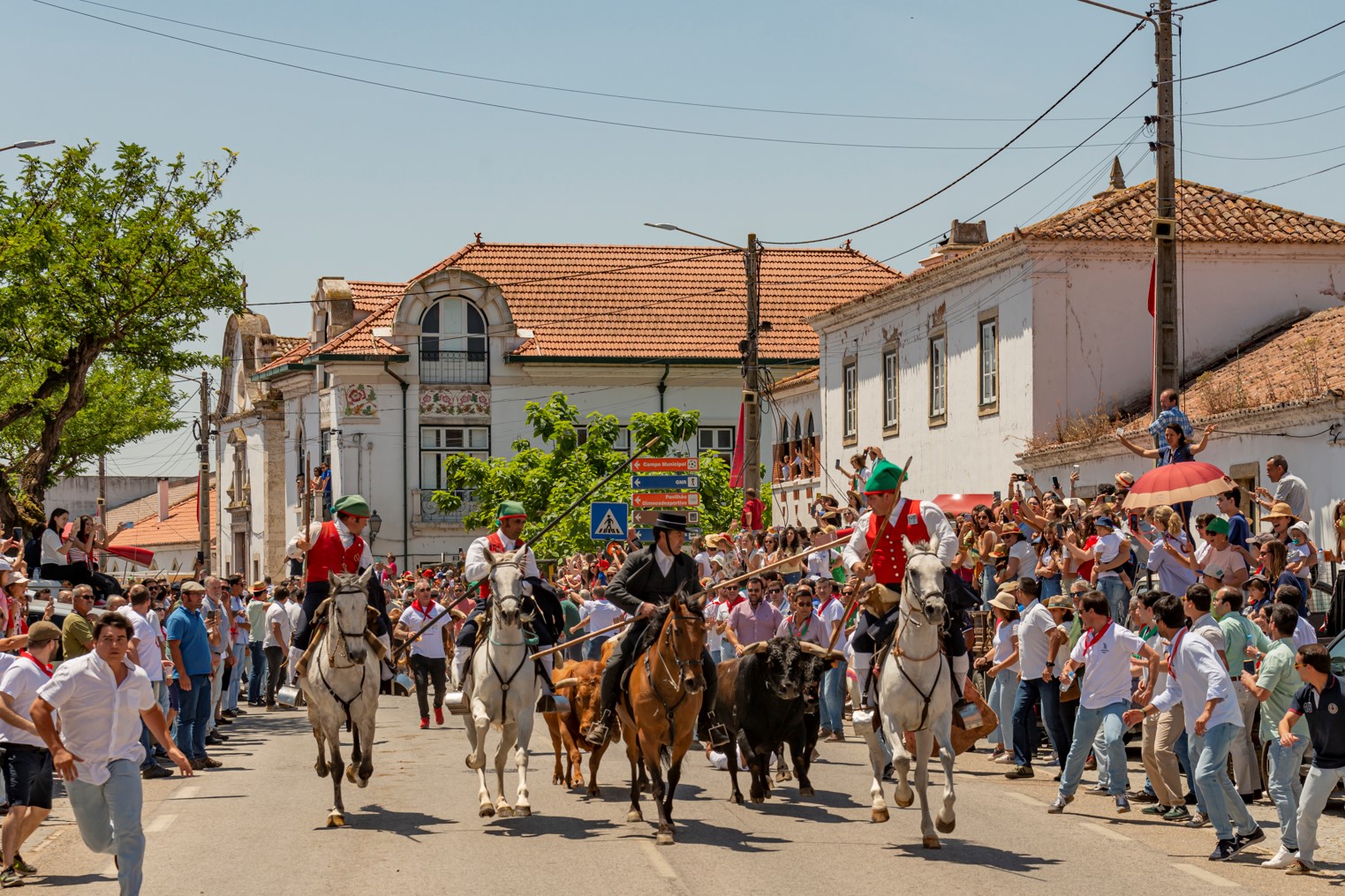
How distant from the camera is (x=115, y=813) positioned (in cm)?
1045

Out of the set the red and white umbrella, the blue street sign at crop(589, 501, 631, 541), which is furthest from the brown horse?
the blue street sign at crop(589, 501, 631, 541)

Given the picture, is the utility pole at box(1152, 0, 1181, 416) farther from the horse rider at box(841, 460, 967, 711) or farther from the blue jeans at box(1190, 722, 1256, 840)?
the blue jeans at box(1190, 722, 1256, 840)

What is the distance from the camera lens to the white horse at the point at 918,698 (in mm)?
13328

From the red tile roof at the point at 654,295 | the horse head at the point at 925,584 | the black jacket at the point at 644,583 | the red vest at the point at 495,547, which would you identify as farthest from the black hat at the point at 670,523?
the red tile roof at the point at 654,295

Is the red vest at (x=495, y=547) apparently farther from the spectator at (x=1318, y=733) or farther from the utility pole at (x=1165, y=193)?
the utility pole at (x=1165, y=193)

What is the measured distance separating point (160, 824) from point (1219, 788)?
29.5 ft

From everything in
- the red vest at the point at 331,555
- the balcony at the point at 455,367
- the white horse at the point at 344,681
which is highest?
the balcony at the point at 455,367

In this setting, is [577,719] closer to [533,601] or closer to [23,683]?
[533,601]

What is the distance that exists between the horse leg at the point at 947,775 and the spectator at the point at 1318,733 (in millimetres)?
2532

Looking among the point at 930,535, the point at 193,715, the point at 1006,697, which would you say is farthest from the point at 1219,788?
the point at 193,715

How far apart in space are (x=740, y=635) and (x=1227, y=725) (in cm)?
836

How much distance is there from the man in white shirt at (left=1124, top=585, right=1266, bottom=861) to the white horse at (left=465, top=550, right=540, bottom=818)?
18.5 ft

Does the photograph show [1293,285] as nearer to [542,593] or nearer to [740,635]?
[740,635]

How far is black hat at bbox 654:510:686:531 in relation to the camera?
15.3m
